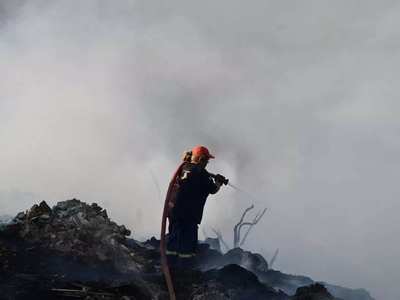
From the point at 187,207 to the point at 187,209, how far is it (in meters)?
0.05

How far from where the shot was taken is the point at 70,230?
24.0 ft

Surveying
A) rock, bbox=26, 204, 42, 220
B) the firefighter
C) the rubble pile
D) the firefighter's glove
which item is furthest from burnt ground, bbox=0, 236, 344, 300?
the firefighter's glove

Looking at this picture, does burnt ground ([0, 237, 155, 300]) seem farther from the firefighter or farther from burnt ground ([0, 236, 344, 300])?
the firefighter

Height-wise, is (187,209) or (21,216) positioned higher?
(187,209)

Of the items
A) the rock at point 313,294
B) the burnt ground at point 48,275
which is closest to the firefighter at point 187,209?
the burnt ground at point 48,275

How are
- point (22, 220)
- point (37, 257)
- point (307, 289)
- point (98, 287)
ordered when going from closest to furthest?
point (98, 287) < point (37, 257) < point (307, 289) < point (22, 220)

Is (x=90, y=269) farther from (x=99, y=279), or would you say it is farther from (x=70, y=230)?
(x=70, y=230)

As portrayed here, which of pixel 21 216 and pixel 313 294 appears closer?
pixel 313 294

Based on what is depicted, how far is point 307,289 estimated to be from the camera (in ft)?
21.7

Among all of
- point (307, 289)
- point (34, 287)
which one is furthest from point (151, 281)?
point (307, 289)

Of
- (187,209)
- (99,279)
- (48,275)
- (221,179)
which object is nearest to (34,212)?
(48,275)

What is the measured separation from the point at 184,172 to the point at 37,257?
3482 millimetres

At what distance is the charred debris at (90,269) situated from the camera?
514cm

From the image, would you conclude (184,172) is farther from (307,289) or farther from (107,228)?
(307,289)
